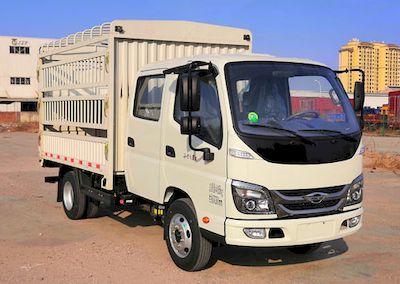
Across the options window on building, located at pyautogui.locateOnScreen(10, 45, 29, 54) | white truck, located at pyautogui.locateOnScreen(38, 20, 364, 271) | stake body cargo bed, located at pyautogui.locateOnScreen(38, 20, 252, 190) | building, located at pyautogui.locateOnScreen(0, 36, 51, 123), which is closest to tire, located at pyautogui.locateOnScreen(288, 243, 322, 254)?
white truck, located at pyautogui.locateOnScreen(38, 20, 364, 271)

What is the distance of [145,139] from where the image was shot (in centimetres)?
626

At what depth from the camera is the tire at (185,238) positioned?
17.7ft

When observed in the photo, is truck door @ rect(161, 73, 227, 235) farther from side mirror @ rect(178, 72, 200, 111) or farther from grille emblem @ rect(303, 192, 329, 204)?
grille emblem @ rect(303, 192, 329, 204)

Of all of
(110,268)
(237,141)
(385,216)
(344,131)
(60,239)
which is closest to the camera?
(237,141)

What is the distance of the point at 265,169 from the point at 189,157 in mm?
946

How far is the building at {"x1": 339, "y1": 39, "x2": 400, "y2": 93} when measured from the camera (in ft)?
274

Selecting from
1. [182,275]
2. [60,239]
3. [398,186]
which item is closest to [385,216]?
[398,186]

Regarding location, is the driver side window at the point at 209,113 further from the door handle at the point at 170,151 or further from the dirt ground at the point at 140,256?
the dirt ground at the point at 140,256

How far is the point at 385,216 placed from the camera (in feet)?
29.3

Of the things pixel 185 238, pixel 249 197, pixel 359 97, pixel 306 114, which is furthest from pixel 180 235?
pixel 359 97

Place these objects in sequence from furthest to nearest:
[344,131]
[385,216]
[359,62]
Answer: [359,62] < [385,216] < [344,131]

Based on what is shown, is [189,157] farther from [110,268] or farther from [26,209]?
[26,209]

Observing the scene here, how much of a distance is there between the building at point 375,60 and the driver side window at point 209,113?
260 ft

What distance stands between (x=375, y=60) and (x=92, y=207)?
8573 centimetres
